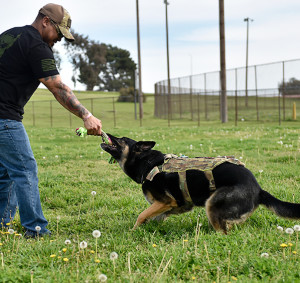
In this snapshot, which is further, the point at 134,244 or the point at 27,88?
the point at 27,88

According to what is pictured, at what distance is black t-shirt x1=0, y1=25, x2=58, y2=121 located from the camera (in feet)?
12.0

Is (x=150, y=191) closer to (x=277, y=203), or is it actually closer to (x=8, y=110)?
(x=277, y=203)

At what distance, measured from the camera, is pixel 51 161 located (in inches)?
350

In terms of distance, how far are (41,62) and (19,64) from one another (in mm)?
277

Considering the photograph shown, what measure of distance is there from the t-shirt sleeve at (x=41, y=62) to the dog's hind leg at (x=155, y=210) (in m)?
1.86

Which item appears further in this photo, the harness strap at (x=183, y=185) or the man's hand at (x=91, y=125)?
the harness strap at (x=183, y=185)

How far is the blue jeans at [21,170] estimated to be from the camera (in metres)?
3.85

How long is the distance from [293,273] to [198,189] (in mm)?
1406

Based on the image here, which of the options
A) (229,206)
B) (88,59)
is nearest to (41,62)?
(229,206)

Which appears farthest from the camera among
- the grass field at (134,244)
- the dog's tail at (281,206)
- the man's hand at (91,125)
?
the man's hand at (91,125)

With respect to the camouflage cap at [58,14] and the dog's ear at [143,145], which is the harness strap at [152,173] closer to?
the dog's ear at [143,145]

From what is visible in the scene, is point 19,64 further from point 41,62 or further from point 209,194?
point 209,194

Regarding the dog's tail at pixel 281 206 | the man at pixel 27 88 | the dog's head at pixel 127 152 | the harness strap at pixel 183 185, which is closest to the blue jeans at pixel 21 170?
the man at pixel 27 88

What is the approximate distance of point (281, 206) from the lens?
3.64m
